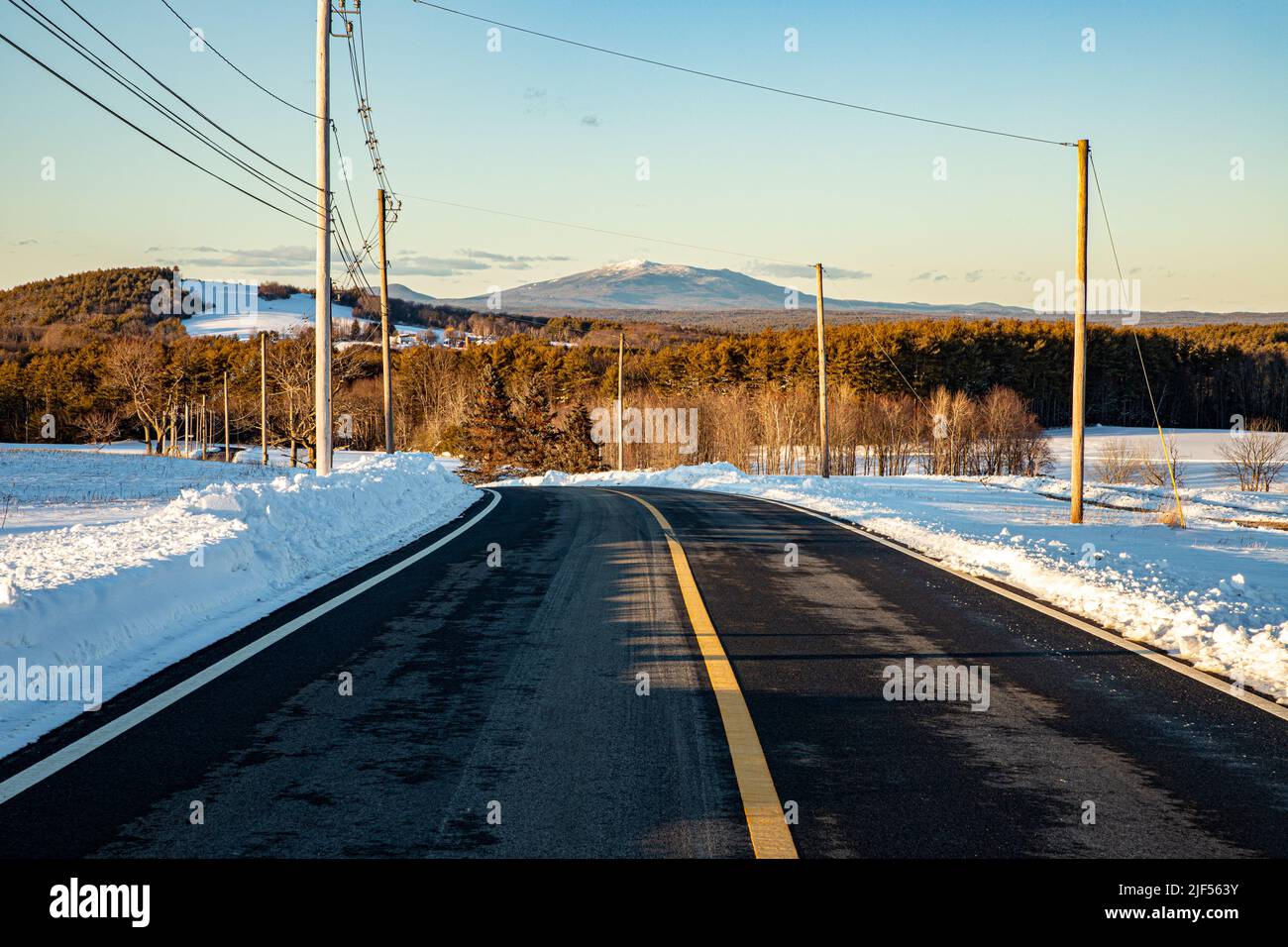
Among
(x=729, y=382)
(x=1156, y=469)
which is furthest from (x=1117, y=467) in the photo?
(x=729, y=382)

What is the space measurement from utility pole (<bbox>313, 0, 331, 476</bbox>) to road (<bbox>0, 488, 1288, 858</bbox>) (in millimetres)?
9217

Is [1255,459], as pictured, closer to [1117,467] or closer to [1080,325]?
[1117,467]

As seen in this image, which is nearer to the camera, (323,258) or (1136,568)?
(1136,568)

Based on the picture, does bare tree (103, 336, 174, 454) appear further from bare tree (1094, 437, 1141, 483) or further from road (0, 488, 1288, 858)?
road (0, 488, 1288, 858)

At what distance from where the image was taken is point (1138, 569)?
447 inches

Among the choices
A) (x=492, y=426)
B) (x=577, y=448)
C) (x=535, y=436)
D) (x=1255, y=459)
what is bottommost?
(x=1255, y=459)

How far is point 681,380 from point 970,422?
35084 mm

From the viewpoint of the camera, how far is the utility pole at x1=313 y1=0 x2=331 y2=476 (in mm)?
17078

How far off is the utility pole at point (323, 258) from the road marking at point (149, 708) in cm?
855

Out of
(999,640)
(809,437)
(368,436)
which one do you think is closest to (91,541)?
(999,640)

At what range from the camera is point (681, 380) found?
10312 centimetres

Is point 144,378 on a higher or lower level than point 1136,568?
higher

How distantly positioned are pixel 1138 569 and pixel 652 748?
29.5 feet

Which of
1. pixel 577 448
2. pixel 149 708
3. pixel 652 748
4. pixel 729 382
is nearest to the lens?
pixel 652 748
